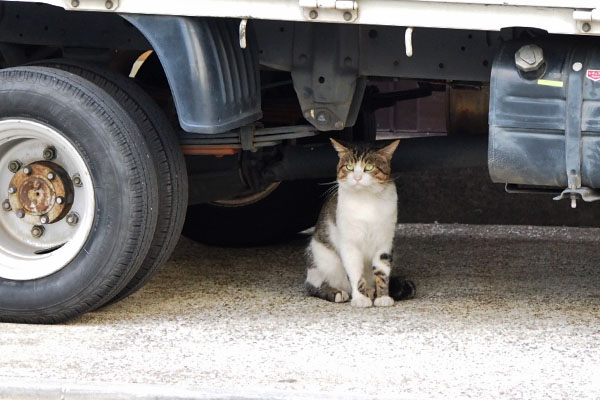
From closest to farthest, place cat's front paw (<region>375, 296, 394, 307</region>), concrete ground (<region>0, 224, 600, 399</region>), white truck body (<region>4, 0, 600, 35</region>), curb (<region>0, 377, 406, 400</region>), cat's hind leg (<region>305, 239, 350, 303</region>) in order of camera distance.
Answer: curb (<region>0, 377, 406, 400</region>) → concrete ground (<region>0, 224, 600, 399</region>) → white truck body (<region>4, 0, 600, 35</region>) → cat's front paw (<region>375, 296, 394, 307</region>) → cat's hind leg (<region>305, 239, 350, 303</region>)

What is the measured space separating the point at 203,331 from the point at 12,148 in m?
1.20

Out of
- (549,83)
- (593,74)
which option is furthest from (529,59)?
(593,74)

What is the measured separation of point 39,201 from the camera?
211 inches

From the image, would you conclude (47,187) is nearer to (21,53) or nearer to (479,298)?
(21,53)

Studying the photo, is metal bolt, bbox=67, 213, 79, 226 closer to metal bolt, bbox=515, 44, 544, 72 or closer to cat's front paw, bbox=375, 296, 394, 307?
cat's front paw, bbox=375, 296, 394, 307

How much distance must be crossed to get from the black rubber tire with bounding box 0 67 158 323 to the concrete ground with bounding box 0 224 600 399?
0.15 metres

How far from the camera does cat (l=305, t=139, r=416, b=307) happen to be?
19.0 ft

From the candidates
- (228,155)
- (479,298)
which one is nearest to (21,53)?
(228,155)

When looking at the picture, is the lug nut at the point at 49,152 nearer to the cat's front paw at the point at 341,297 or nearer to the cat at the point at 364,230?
the cat at the point at 364,230

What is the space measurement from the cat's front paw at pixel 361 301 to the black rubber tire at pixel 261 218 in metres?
1.25

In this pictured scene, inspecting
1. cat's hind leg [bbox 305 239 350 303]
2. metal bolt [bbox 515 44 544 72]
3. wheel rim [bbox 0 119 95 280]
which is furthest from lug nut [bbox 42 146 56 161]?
metal bolt [bbox 515 44 544 72]

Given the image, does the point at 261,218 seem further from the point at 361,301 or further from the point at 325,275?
the point at 361,301

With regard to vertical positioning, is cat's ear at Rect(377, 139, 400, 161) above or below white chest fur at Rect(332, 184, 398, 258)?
above

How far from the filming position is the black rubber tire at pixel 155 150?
527 centimetres
